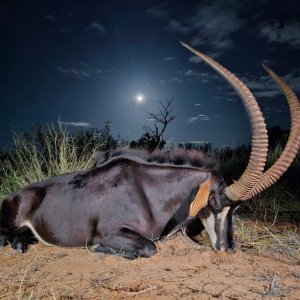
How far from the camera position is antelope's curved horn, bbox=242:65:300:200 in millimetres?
3661

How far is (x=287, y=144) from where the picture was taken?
3.84 m

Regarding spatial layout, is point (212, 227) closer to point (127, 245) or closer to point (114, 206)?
point (127, 245)

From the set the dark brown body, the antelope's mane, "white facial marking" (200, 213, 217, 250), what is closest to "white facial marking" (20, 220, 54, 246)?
the dark brown body

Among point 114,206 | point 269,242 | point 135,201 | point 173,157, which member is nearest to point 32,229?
point 114,206

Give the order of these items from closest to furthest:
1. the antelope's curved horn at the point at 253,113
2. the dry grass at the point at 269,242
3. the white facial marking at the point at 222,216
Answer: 1. the antelope's curved horn at the point at 253,113
2. the white facial marking at the point at 222,216
3. the dry grass at the point at 269,242

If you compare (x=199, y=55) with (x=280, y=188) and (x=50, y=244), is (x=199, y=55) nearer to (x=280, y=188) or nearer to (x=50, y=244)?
(x=50, y=244)

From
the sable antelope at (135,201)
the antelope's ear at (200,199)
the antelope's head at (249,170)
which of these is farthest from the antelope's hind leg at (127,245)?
the antelope's head at (249,170)

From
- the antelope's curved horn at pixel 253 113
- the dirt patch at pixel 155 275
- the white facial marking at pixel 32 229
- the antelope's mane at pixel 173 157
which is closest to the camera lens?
the dirt patch at pixel 155 275

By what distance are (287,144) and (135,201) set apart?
1.75 m

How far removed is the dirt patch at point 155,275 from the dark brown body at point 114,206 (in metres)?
0.21

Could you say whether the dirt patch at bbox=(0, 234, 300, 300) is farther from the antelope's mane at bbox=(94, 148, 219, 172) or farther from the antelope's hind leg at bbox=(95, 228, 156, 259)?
the antelope's mane at bbox=(94, 148, 219, 172)

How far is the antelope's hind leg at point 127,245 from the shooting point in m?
3.98

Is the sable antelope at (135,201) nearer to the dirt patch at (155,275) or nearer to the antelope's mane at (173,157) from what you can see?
the antelope's mane at (173,157)

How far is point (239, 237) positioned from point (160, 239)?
3.31 feet
